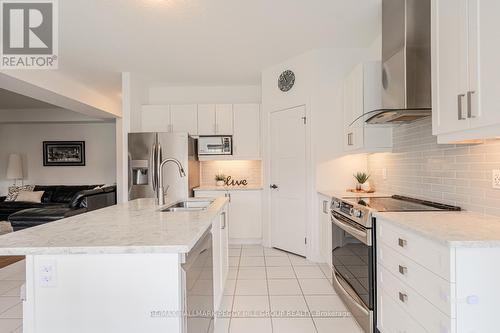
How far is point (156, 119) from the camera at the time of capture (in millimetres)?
4699

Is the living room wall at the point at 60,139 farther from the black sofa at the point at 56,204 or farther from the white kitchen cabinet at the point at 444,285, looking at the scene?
the white kitchen cabinet at the point at 444,285

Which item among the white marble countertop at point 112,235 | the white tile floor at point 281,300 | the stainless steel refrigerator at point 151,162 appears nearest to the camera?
the white marble countertop at point 112,235

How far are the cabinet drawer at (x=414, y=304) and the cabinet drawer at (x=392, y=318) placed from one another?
3 centimetres

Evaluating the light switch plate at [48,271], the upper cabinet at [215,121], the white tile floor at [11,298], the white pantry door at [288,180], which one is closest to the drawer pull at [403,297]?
the light switch plate at [48,271]

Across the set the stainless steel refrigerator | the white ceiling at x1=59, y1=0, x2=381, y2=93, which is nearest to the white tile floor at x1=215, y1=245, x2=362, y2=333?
the stainless steel refrigerator

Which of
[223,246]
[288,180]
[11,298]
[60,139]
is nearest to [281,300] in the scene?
[223,246]

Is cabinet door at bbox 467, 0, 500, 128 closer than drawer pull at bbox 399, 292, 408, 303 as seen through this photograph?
Yes

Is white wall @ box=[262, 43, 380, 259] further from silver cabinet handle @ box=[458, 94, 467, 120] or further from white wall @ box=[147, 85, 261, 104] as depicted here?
silver cabinet handle @ box=[458, 94, 467, 120]

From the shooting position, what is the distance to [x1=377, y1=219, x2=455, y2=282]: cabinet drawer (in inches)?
48.4

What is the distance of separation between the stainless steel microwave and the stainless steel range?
237 centimetres

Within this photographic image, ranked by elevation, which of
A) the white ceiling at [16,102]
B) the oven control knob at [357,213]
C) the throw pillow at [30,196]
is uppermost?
the white ceiling at [16,102]

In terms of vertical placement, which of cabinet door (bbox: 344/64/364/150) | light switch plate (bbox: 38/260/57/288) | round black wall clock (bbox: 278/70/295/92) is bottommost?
light switch plate (bbox: 38/260/57/288)

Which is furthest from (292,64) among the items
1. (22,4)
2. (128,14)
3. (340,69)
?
(22,4)

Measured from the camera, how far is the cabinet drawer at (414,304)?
1.25 metres
